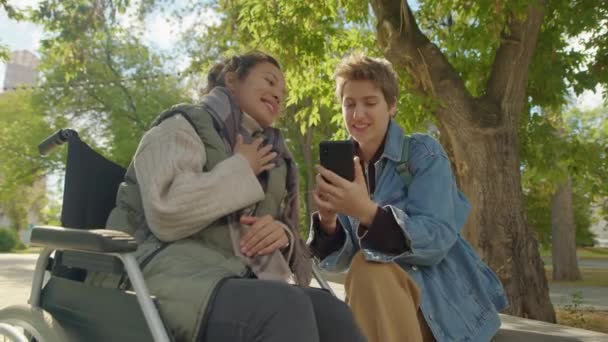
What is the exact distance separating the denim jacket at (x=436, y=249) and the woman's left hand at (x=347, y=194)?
0.32 feet

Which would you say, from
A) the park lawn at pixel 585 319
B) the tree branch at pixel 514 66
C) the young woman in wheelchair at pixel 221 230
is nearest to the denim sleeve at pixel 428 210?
the young woman in wheelchair at pixel 221 230

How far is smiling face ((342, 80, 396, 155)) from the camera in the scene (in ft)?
9.45

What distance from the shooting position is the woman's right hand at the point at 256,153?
7.50ft

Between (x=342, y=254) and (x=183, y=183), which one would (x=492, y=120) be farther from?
(x=183, y=183)

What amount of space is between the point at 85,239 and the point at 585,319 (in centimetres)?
815

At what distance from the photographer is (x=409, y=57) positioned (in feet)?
23.8

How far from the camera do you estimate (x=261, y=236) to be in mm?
2260

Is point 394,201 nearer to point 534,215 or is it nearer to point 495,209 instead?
point 495,209

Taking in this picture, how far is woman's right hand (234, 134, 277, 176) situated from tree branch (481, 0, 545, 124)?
5312mm

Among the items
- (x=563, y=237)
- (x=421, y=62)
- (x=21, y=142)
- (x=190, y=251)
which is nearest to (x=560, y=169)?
(x=421, y=62)

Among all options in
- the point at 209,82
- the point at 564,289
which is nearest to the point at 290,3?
the point at 209,82

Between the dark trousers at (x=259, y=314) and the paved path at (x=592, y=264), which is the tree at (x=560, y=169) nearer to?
the paved path at (x=592, y=264)

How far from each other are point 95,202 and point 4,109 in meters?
30.8

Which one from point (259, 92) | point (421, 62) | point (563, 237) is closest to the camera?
point (259, 92)
